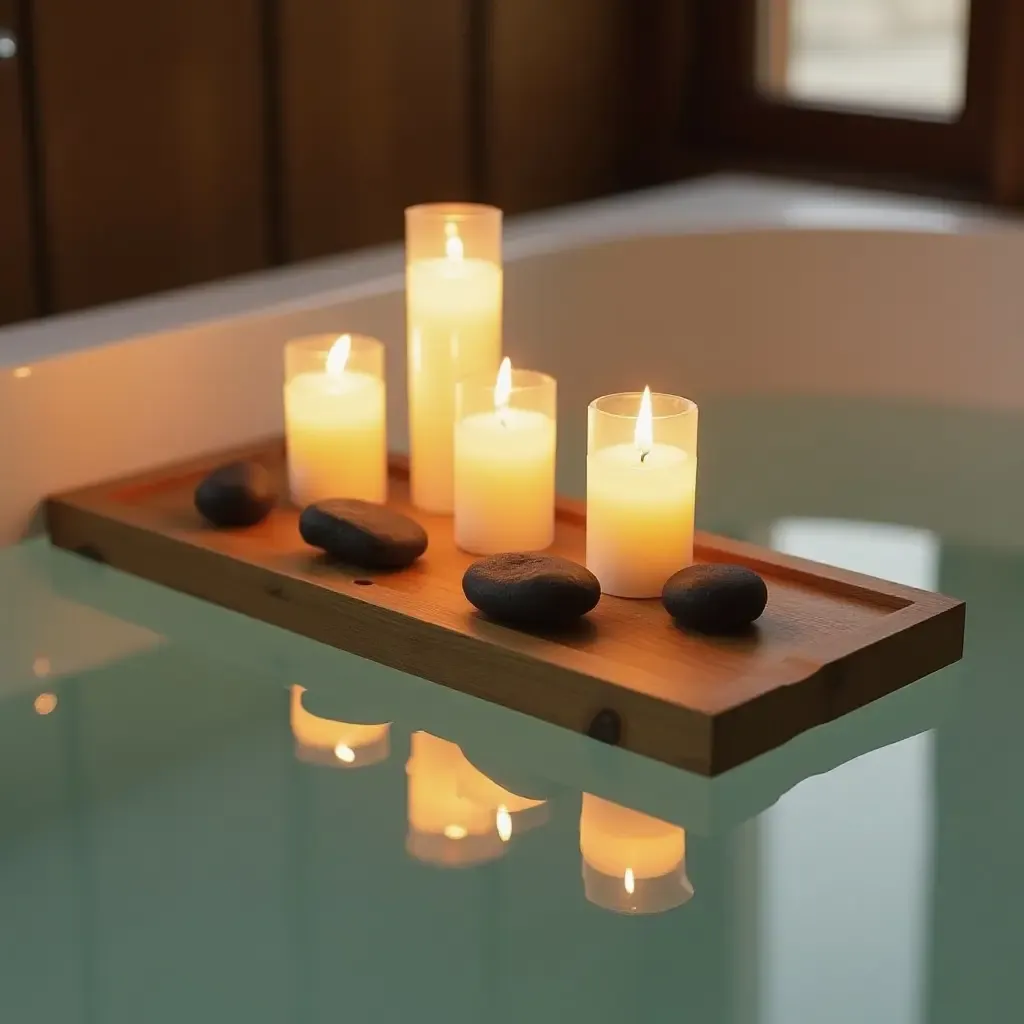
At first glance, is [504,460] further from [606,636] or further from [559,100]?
[559,100]

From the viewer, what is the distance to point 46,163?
1854 mm

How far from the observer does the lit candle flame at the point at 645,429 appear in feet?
4.19

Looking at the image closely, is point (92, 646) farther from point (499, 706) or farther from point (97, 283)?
point (97, 283)

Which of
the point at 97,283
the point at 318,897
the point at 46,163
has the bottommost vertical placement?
the point at 318,897

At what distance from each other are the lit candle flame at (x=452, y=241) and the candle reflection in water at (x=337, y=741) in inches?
16.6

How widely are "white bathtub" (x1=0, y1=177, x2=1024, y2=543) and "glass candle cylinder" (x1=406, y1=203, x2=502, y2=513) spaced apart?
229 millimetres

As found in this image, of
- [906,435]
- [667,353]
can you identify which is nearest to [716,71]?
[667,353]

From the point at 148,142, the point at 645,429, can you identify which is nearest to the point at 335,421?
the point at 645,429

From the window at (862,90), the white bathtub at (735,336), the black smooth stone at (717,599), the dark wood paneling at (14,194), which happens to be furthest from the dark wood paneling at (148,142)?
the black smooth stone at (717,599)

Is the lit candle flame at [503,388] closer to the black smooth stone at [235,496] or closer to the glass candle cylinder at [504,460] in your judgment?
the glass candle cylinder at [504,460]

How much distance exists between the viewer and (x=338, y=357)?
1.50 metres

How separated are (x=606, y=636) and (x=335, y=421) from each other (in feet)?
1.14

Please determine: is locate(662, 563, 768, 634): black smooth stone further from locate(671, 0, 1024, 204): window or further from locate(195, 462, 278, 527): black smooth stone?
locate(671, 0, 1024, 204): window

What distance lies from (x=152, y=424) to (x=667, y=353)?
602mm
